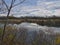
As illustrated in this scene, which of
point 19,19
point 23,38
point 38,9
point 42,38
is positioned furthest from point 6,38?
point 19,19

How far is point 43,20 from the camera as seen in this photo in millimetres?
8500

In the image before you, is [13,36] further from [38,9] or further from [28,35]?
[38,9]

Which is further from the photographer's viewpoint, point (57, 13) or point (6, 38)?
point (57, 13)

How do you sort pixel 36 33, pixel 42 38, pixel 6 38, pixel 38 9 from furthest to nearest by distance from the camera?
pixel 38 9 → pixel 36 33 → pixel 42 38 → pixel 6 38

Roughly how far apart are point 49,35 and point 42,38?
0.24m

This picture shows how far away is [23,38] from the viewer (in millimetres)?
4320

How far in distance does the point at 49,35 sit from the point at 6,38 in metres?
0.93

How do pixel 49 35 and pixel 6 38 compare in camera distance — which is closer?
pixel 6 38

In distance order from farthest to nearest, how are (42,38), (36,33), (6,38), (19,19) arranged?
1. (19,19)
2. (36,33)
3. (42,38)
4. (6,38)

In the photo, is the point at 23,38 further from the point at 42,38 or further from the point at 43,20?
the point at 43,20

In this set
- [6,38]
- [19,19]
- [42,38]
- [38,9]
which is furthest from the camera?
[19,19]

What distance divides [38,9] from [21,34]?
390 cm

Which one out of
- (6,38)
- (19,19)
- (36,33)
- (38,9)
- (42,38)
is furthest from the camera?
(19,19)

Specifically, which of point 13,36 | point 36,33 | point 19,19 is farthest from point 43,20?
point 13,36
